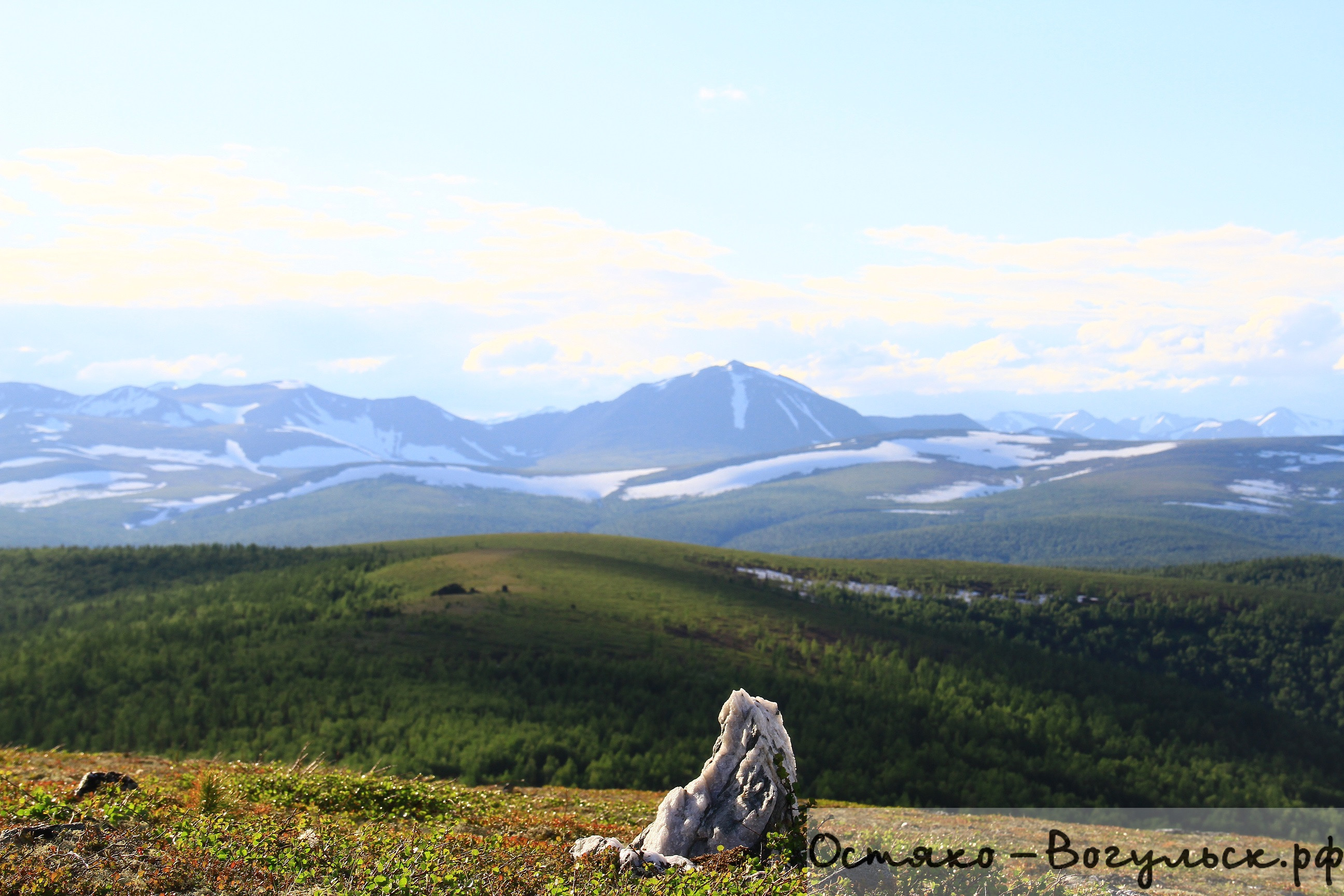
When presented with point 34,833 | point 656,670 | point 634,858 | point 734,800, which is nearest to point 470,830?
point 634,858

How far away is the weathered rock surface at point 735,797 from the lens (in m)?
20.9

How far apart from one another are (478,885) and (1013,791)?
86.7m

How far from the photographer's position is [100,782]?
22141mm

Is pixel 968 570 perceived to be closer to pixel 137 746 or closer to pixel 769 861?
pixel 137 746

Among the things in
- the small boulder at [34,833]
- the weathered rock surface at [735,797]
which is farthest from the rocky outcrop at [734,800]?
the small boulder at [34,833]

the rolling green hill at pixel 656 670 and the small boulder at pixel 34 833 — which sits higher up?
the small boulder at pixel 34 833

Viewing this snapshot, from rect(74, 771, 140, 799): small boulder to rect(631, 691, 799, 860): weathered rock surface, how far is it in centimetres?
1419

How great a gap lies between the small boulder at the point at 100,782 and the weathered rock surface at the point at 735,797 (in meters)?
14.2

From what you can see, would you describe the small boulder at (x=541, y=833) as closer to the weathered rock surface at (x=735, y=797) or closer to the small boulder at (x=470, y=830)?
the small boulder at (x=470, y=830)

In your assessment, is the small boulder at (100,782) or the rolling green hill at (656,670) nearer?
the small boulder at (100,782)

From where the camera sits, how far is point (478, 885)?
16766 millimetres

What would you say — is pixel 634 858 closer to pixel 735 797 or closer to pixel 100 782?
pixel 735 797

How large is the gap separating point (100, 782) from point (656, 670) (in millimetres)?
85727

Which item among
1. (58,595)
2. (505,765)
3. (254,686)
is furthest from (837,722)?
(58,595)
